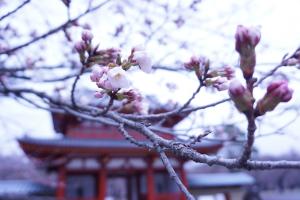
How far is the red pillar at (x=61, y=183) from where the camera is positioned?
1020 cm

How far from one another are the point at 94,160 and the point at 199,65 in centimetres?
988

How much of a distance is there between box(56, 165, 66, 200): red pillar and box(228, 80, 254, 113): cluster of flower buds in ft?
33.0

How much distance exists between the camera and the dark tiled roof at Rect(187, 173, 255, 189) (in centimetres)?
1436

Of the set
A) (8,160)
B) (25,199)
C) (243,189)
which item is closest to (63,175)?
(25,199)

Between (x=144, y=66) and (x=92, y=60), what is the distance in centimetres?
40

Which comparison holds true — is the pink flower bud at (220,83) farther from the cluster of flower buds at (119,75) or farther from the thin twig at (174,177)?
the thin twig at (174,177)

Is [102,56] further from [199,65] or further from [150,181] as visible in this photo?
[150,181]

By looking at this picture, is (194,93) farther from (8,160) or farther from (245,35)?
(8,160)

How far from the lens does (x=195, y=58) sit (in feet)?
5.38

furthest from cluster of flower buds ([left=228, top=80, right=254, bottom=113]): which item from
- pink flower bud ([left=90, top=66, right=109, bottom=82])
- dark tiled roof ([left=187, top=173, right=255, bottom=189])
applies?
dark tiled roof ([left=187, top=173, right=255, bottom=189])

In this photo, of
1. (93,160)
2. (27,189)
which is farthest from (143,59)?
(27,189)

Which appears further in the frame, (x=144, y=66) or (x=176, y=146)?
(x=144, y=66)

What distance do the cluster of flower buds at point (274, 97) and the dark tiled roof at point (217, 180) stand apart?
13.5 m

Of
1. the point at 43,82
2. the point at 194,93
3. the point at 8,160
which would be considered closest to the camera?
the point at 194,93
